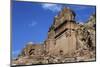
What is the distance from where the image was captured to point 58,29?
3.12 m

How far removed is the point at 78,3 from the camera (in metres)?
3.23

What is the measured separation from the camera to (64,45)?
3145 millimetres

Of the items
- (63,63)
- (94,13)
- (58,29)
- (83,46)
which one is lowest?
(63,63)

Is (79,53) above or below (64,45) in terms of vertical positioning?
below

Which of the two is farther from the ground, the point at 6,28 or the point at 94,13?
the point at 94,13

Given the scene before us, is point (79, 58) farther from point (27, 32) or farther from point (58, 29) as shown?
point (27, 32)

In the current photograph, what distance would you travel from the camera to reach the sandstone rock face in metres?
3.00

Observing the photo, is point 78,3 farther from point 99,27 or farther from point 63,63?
point 63,63

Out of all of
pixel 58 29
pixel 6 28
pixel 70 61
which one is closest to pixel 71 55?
pixel 70 61

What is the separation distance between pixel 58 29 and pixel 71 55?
0.38m

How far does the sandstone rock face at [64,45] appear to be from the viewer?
3.00 meters

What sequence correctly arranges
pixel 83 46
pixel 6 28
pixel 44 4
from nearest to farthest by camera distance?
pixel 6 28, pixel 44 4, pixel 83 46

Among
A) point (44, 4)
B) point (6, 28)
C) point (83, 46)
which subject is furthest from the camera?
point (83, 46)

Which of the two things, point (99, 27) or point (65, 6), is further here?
point (99, 27)
